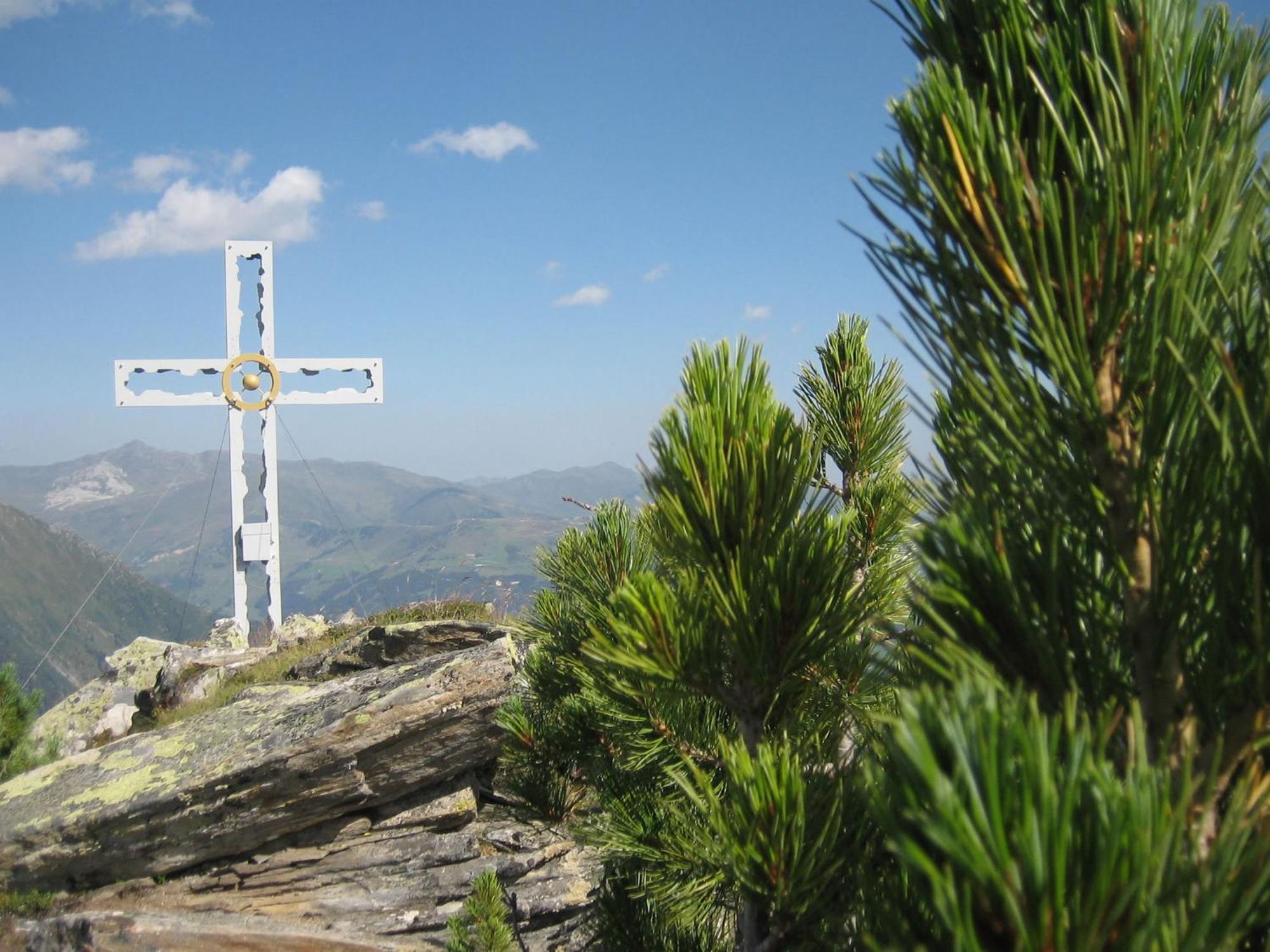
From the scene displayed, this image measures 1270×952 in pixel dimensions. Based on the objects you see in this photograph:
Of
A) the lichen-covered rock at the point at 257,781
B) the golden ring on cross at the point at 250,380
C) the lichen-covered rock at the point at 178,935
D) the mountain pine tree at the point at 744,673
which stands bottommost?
the lichen-covered rock at the point at 178,935

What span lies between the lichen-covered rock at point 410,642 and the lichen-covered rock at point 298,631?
2.85 m

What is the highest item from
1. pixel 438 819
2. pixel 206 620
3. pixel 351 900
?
pixel 438 819

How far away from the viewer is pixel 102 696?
1234 cm

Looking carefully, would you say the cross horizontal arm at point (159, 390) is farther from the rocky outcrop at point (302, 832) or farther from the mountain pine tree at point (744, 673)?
the mountain pine tree at point (744, 673)

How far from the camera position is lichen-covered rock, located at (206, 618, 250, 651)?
1258 centimetres

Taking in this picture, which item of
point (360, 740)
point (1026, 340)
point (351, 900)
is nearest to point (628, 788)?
point (1026, 340)

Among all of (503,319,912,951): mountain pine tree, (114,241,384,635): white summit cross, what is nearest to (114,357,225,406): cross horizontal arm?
(114,241,384,635): white summit cross

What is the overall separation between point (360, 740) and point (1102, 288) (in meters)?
6.75

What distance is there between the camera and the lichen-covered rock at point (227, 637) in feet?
41.3

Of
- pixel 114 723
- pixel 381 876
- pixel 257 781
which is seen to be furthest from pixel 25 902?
pixel 114 723

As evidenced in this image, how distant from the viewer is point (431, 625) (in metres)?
9.40

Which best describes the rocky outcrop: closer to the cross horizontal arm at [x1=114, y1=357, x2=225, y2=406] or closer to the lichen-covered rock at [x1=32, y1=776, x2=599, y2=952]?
the lichen-covered rock at [x1=32, y1=776, x2=599, y2=952]

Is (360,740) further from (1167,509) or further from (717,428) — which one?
(1167,509)

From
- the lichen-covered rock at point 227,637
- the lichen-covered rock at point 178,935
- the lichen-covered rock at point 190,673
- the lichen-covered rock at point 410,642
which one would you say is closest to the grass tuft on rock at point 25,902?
the lichen-covered rock at point 178,935
